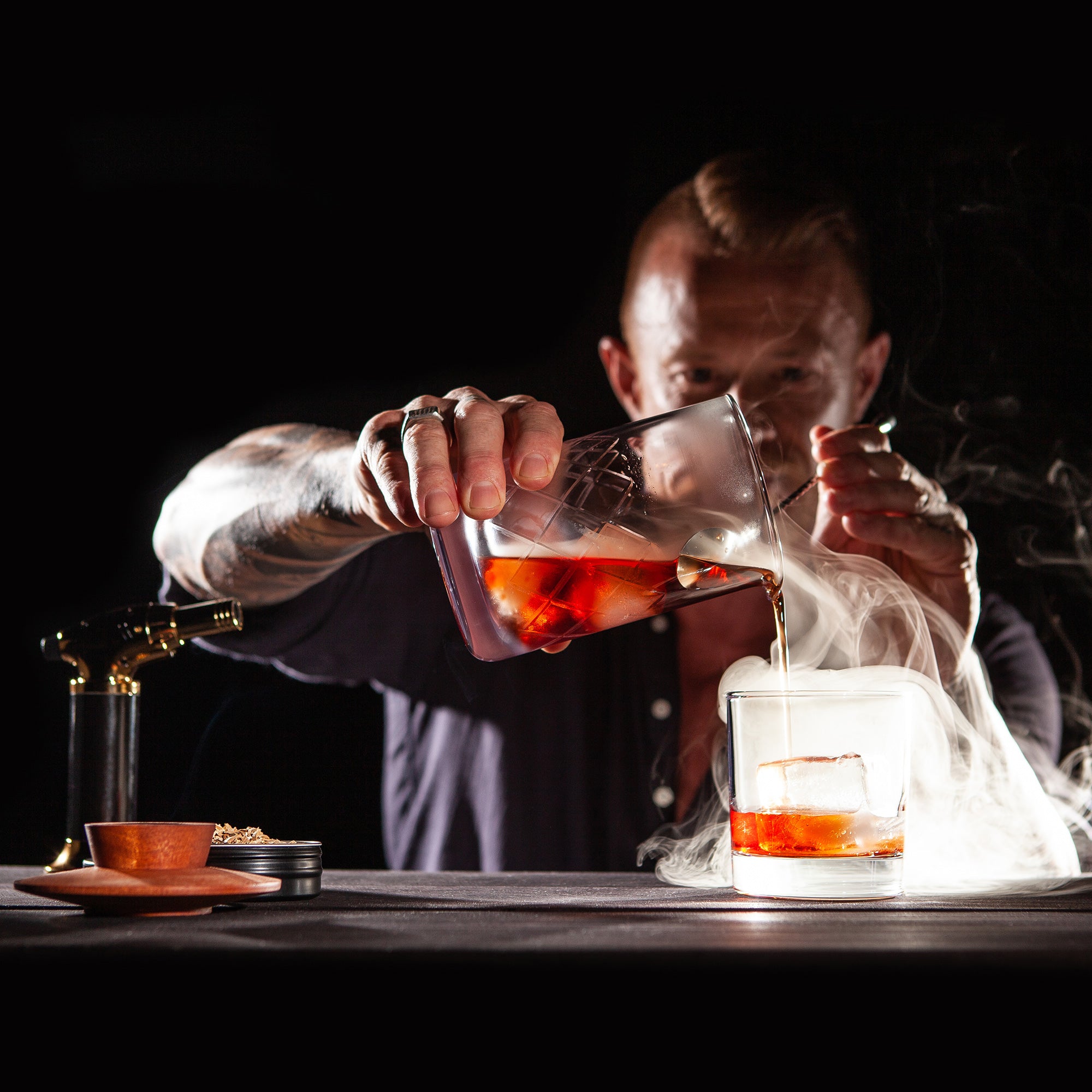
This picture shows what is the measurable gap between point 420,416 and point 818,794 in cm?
61

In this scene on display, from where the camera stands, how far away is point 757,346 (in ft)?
8.43

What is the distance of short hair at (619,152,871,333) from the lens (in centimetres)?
272

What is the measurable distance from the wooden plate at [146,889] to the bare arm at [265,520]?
791 millimetres

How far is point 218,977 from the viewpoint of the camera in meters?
0.66

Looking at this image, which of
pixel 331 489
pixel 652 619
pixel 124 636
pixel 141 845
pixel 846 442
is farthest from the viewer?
pixel 652 619

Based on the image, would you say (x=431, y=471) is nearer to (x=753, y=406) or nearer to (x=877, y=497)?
(x=877, y=497)

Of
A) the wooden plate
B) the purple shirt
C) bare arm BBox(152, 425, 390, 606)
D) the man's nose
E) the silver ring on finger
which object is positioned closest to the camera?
the wooden plate

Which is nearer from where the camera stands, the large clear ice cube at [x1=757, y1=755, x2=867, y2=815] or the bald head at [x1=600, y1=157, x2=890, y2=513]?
the large clear ice cube at [x1=757, y1=755, x2=867, y2=815]

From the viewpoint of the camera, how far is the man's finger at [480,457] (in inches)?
40.5

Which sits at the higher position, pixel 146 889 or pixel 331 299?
pixel 331 299

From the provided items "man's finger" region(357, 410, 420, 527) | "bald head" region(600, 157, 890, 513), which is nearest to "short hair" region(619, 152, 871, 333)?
"bald head" region(600, 157, 890, 513)

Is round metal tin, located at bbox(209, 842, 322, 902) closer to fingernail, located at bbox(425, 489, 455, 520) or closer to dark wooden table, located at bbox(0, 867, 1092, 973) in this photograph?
dark wooden table, located at bbox(0, 867, 1092, 973)

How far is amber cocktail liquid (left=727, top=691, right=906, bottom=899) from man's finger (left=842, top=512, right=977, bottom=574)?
2.97ft

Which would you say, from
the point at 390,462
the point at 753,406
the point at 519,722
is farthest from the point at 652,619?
the point at 390,462
